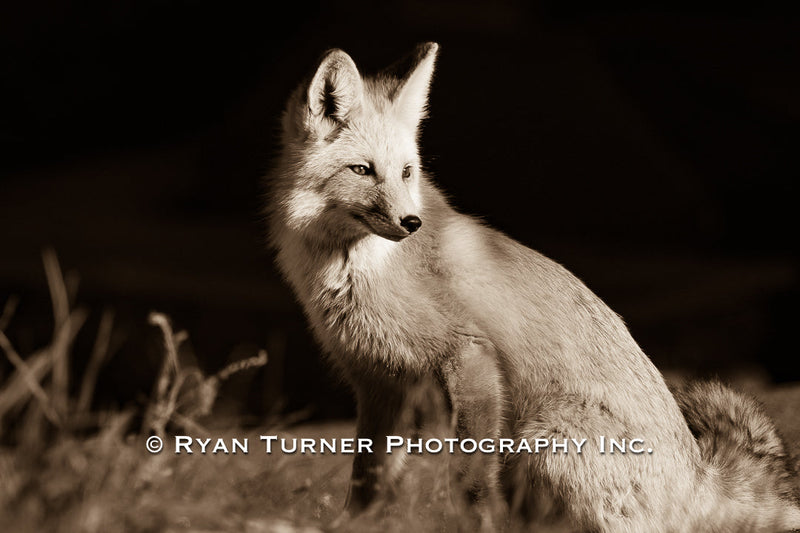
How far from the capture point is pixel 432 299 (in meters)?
4.18

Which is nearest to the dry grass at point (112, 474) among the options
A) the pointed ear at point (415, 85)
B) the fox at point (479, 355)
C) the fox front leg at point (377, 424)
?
the fox at point (479, 355)

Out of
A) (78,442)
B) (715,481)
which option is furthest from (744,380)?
(78,442)

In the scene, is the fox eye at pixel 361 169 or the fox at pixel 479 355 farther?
the fox eye at pixel 361 169

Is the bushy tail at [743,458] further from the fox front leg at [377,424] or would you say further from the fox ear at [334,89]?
the fox ear at [334,89]

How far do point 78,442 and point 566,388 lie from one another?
6.97 feet

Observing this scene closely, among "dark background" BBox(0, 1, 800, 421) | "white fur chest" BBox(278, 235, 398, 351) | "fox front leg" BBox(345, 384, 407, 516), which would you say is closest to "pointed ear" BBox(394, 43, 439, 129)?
"white fur chest" BBox(278, 235, 398, 351)

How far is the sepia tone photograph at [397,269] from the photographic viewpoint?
314cm

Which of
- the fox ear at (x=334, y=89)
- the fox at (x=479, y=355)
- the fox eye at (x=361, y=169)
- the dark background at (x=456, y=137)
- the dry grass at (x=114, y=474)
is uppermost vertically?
the dark background at (x=456, y=137)

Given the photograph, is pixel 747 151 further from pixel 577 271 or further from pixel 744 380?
pixel 744 380

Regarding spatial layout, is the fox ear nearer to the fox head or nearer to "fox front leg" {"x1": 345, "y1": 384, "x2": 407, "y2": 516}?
the fox head

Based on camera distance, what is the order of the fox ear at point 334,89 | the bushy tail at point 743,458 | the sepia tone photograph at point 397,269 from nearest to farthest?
the sepia tone photograph at point 397,269
the bushy tail at point 743,458
the fox ear at point 334,89

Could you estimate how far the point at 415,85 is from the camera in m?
4.64

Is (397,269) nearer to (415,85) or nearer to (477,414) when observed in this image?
(477,414)

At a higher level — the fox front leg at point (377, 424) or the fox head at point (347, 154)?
the fox head at point (347, 154)
